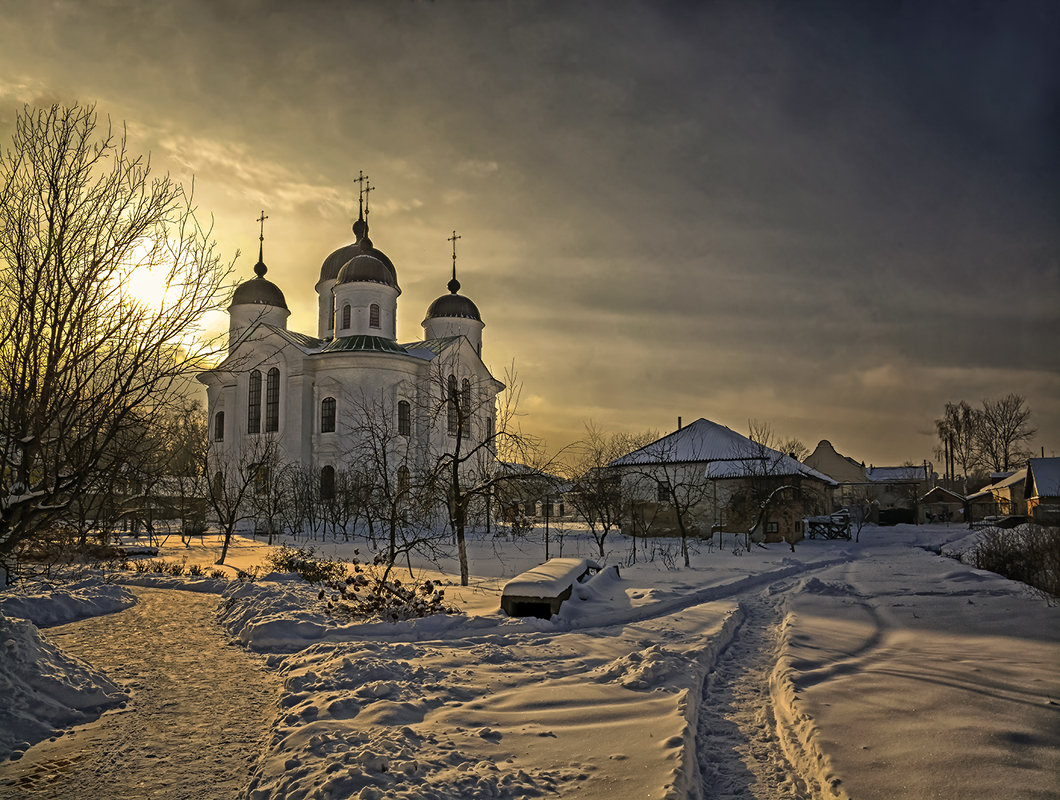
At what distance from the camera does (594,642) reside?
9.08m

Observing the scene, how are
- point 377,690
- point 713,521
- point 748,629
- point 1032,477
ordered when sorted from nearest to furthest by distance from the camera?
point 377,690 → point 748,629 → point 713,521 → point 1032,477

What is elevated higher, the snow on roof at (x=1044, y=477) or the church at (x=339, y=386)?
the church at (x=339, y=386)

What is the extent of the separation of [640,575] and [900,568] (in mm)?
7147

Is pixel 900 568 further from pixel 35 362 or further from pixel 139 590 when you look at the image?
pixel 35 362

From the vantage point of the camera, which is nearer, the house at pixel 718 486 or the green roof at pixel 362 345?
the house at pixel 718 486

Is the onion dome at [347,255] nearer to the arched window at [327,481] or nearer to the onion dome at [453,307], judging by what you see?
the onion dome at [453,307]

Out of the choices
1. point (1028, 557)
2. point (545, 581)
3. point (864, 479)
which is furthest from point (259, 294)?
point (864, 479)

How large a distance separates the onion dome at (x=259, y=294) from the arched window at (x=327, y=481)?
43.1 feet

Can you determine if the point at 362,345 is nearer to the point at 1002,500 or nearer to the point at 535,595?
the point at 535,595

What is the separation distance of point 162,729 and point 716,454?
103ft

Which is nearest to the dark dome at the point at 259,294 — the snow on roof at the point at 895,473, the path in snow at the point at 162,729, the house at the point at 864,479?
the path in snow at the point at 162,729

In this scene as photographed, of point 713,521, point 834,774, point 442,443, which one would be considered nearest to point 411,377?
point 442,443

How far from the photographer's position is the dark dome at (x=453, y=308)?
5025 centimetres

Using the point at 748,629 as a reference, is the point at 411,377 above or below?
above
